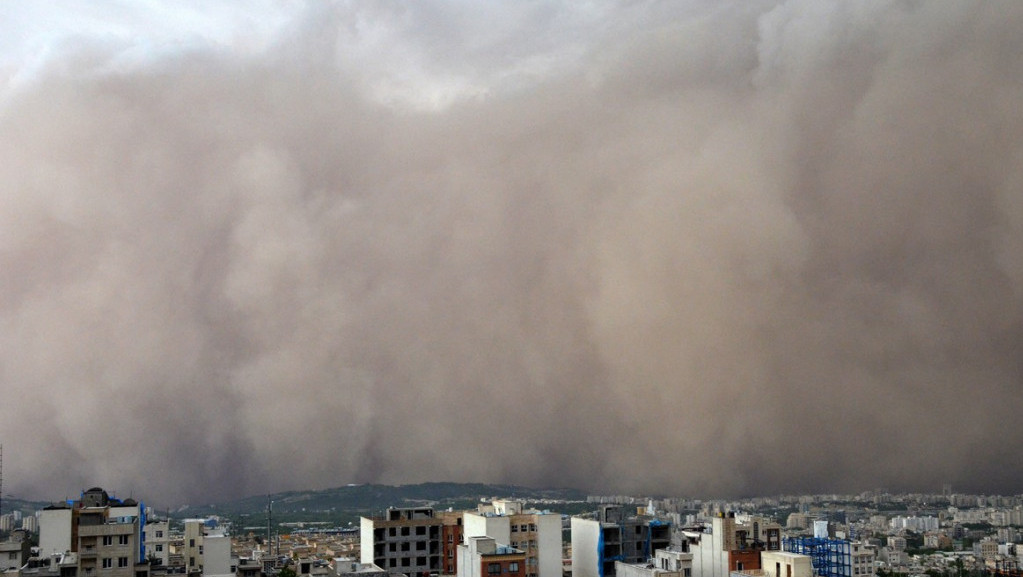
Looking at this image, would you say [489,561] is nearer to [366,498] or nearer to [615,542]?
[615,542]

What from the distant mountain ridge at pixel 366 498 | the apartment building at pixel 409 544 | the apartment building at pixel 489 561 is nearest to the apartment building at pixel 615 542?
the apartment building at pixel 489 561

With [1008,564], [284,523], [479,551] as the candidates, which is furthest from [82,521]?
[1008,564]

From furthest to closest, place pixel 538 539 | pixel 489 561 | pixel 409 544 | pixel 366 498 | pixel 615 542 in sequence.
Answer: pixel 366 498, pixel 409 544, pixel 538 539, pixel 615 542, pixel 489 561

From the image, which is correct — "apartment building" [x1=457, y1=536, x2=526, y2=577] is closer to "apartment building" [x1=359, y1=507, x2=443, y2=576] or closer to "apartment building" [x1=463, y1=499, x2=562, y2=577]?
"apartment building" [x1=463, y1=499, x2=562, y2=577]

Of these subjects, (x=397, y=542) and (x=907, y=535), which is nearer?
(x=397, y=542)

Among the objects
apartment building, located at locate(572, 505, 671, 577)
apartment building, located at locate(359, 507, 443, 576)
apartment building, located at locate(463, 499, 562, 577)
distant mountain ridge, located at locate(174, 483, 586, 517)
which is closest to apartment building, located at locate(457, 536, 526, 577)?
apartment building, located at locate(463, 499, 562, 577)

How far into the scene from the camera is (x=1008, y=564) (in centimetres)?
4303

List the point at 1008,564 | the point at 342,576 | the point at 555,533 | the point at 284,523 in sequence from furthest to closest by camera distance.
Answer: the point at 284,523
the point at 1008,564
the point at 555,533
the point at 342,576

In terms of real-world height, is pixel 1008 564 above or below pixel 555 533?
below

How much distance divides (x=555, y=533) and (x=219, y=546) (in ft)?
24.0

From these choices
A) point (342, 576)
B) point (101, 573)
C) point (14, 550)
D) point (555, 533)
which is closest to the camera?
point (101, 573)

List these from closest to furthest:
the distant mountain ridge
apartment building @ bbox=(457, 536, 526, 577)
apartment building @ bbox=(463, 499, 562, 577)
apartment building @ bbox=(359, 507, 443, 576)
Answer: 1. apartment building @ bbox=(457, 536, 526, 577)
2. apartment building @ bbox=(463, 499, 562, 577)
3. apartment building @ bbox=(359, 507, 443, 576)
4. the distant mountain ridge

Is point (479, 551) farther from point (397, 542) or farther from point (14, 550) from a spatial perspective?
point (14, 550)

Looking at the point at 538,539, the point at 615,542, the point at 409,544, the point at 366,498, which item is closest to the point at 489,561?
the point at 538,539
